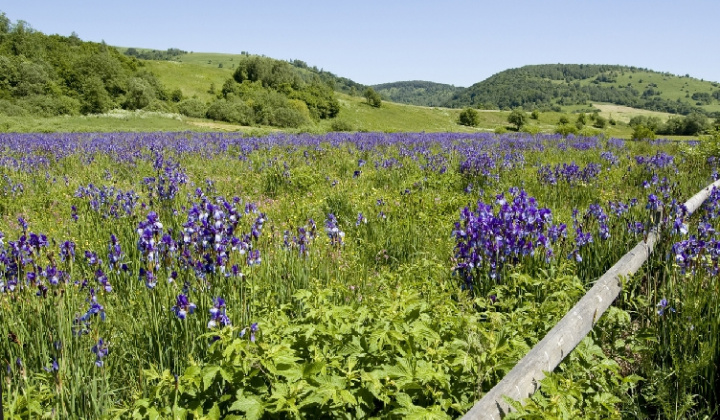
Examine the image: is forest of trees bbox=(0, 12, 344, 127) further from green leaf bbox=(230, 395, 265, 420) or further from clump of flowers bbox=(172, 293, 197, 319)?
green leaf bbox=(230, 395, 265, 420)

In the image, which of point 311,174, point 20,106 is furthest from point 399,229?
point 20,106

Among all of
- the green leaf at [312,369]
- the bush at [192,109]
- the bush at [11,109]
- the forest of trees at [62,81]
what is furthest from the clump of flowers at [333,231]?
the bush at [192,109]

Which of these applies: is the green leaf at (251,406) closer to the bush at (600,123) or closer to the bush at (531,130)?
the bush at (531,130)

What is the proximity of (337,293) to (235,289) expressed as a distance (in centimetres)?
86

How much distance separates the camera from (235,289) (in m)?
3.49

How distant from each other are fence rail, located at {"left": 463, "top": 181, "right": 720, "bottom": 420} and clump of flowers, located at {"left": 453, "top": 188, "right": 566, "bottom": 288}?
2.52ft

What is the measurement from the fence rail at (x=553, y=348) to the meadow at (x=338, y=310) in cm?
11

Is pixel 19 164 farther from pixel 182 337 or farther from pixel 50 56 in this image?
pixel 50 56

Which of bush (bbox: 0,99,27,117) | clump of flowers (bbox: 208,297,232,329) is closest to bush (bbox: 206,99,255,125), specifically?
bush (bbox: 0,99,27,117)

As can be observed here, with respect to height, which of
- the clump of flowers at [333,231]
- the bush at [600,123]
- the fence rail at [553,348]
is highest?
the bush at [600,123]

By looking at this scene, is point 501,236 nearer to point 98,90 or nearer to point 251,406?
point 251,406

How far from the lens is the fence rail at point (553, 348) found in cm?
206

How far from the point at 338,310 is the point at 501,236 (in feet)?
7.00

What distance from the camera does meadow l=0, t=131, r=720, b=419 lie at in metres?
2.25
